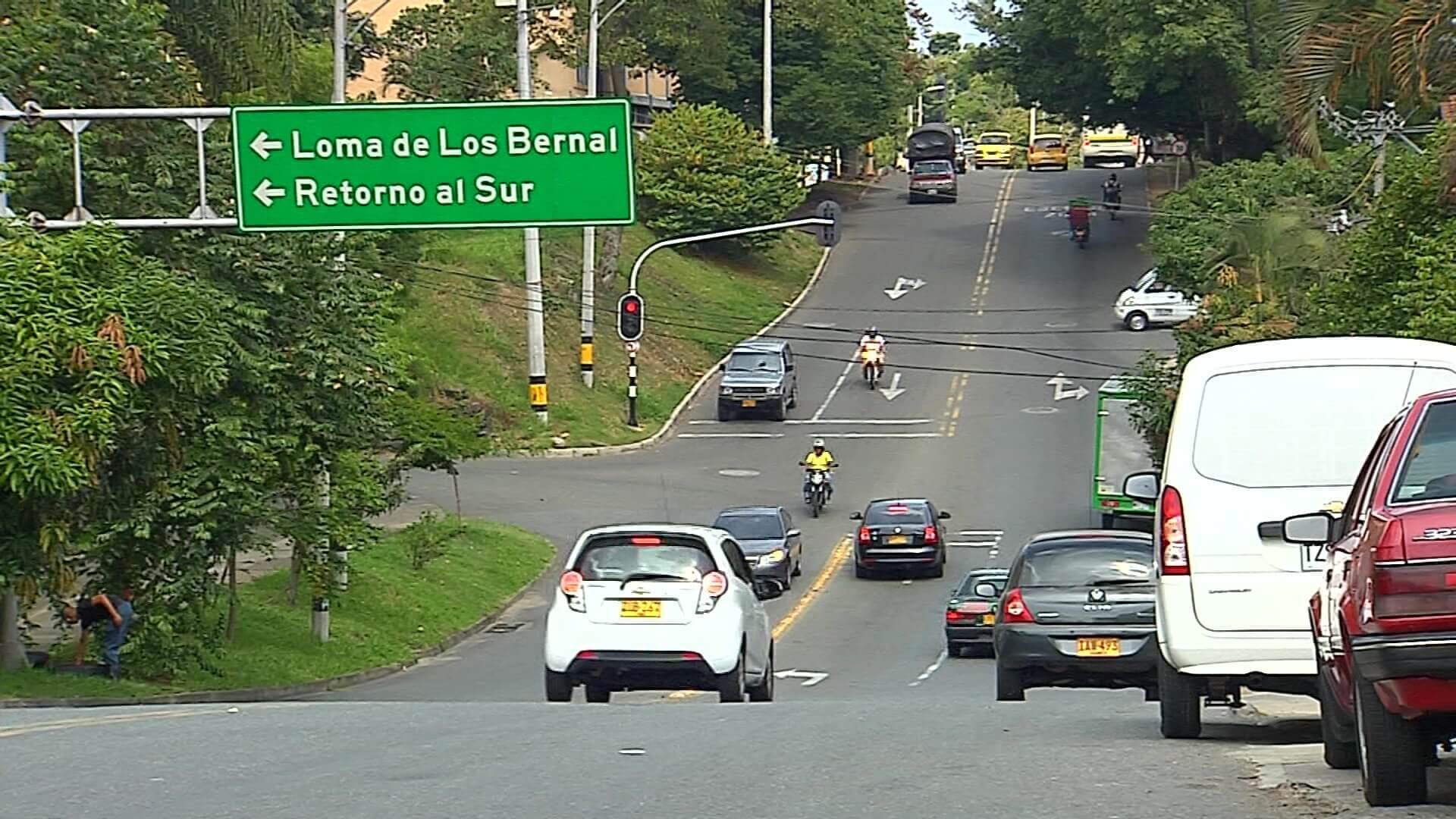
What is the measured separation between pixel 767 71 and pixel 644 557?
207ft

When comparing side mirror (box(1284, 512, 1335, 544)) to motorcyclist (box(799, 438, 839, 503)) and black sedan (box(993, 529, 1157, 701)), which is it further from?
motorcyclist (box(799, 438, 839, 503))

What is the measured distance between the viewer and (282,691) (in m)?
27.7

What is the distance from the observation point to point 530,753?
1118cm

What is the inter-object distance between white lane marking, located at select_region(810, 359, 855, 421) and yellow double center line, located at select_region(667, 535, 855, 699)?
44.4 feet

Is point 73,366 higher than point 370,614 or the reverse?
higher

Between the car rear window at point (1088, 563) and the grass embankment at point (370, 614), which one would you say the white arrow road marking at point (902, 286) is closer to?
the grass embankment at point (370, 614)

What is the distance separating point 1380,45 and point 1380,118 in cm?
1734

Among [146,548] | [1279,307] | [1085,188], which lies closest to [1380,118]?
[1279,307]

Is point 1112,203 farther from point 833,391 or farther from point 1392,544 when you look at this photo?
point 1392,544

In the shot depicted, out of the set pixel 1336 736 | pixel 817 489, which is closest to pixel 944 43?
pixel 817 489

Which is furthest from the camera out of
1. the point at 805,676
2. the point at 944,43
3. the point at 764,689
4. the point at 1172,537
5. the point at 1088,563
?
the point at 944,43

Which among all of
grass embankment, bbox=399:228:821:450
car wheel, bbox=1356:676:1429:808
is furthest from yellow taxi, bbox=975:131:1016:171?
car wheel, bbox=1356:676:1429:808

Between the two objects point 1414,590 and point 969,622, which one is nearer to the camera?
point 1414,590

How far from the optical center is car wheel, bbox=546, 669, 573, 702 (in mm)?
17406
